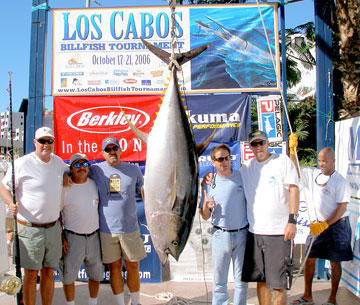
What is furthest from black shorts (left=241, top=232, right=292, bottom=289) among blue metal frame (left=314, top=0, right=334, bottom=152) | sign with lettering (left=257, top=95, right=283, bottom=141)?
blue metal frame (left=314, top=0, right=334, bottom=152)

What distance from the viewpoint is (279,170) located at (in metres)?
2.52

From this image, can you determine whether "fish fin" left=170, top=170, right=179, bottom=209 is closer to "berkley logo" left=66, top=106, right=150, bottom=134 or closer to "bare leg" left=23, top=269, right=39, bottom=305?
"bare leg" left=23, top=269, right=39, bottom=305

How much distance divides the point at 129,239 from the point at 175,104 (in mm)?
1250

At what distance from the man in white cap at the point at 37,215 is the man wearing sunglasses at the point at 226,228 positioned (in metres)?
1.14

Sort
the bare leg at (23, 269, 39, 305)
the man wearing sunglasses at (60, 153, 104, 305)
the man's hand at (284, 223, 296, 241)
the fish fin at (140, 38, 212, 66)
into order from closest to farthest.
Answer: the fish fin at (140, 38, 212, 66), the man's hand at (284, 223, 296, 241), the bare leg at (23, 269, 39, 305), the man wearing sunglasses at (60, 153, 104, 305)

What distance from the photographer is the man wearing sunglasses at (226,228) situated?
256 cm

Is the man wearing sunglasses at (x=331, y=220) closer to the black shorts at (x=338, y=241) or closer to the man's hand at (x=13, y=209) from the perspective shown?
the black shorts at (x=338, y=241)

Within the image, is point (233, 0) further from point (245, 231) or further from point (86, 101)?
point (245, 231)

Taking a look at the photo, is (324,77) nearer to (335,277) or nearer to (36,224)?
(335,277)

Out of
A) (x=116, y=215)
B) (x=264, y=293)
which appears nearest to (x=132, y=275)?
(x=116, y=215)

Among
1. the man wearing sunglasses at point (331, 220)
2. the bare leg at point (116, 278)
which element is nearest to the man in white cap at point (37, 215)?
the bare leg at point (116, 278)

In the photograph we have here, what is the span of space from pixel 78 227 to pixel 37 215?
12.4 inches

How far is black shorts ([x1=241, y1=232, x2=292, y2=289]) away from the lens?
2482mm

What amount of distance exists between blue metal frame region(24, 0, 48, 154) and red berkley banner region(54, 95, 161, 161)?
19cm
